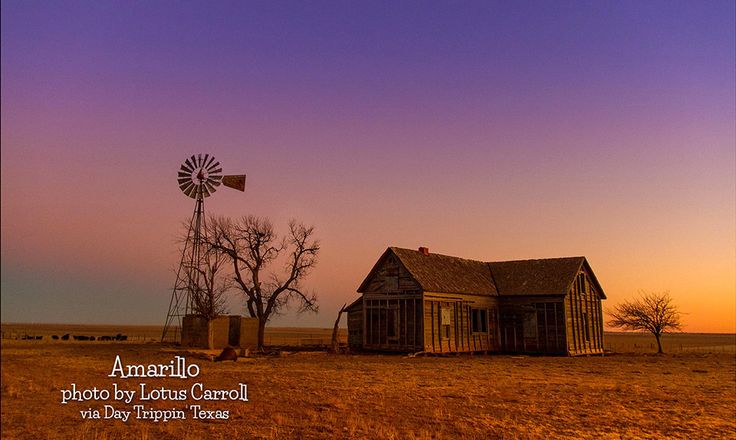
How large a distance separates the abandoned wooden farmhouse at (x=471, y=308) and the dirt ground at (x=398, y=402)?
724cm

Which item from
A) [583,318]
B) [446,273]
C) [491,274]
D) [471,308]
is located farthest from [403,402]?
[491,274]

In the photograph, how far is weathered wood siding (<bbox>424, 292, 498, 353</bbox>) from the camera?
33.0m

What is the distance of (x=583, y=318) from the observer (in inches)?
1480

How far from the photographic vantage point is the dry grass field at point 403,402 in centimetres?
1138

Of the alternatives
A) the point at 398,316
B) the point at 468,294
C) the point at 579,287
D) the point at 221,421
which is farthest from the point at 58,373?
the point at 579,287

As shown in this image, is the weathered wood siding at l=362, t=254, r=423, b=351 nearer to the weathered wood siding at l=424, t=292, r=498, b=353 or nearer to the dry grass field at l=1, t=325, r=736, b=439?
the weathered wood siding at l=424, t=292, r=498, b=353

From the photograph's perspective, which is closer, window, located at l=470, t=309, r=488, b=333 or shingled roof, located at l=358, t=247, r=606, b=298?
shingled roof, located at l=358, t=247, r=606, b=298

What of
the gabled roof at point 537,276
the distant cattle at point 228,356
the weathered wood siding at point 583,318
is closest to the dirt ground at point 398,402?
the distant cattle at point 228,356

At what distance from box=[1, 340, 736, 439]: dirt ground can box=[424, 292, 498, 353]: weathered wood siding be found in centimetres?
681

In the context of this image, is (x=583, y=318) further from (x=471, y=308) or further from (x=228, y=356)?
(x=228, y=356)

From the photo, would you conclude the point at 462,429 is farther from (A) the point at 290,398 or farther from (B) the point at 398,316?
(B) the point at 398,316

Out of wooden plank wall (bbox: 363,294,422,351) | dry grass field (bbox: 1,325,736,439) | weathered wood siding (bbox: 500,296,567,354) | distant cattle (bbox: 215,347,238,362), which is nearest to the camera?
dry grass field (bbox: 1,325,736,439)

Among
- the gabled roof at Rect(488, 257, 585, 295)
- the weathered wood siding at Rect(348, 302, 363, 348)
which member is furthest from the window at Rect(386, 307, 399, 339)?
the gabled roof at Rect(488, 257, 585, 295)

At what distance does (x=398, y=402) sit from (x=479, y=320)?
885 inches
